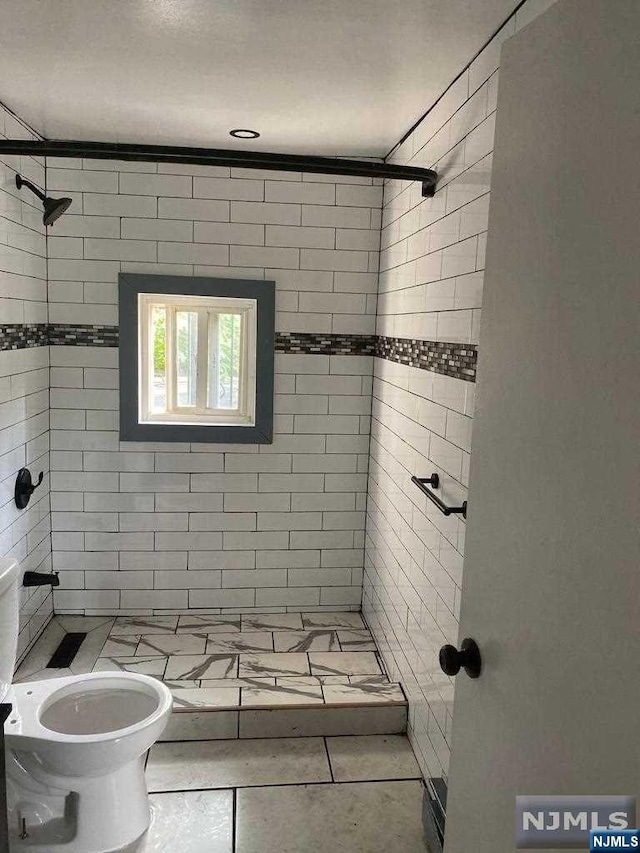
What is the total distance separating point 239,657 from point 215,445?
106cm

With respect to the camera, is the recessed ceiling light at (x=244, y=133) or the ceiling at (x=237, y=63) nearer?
the ceiling at (x=237, y=63)

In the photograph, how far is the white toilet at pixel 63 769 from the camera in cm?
205

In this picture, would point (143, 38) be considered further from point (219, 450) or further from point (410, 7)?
point (219, 450)

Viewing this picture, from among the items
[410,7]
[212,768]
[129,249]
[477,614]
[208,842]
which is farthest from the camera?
[129,249]

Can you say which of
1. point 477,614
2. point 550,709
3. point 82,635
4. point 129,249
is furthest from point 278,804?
point 129,249

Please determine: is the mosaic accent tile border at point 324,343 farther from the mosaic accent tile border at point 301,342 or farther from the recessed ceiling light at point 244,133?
the recessed ceiling light at point 244,133

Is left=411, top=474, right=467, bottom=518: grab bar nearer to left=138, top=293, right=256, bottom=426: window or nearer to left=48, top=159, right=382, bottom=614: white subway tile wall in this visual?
left=48, top=159, right=382, bottom=614: white subway tile wall

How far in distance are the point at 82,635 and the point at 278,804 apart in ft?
4.73

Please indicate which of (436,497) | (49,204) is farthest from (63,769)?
(49,204)

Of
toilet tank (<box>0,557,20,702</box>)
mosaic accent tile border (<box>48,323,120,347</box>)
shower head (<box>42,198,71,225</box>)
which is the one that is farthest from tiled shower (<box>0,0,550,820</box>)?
toilet tank (<box>0,557,20,702</box>)

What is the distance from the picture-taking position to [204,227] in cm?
335

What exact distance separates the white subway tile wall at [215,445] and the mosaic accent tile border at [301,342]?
4 cm

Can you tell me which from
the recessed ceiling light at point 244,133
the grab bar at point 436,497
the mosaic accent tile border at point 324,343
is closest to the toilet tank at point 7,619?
the grab bar at point 436,497

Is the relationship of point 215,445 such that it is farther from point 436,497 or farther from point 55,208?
point 436,497
